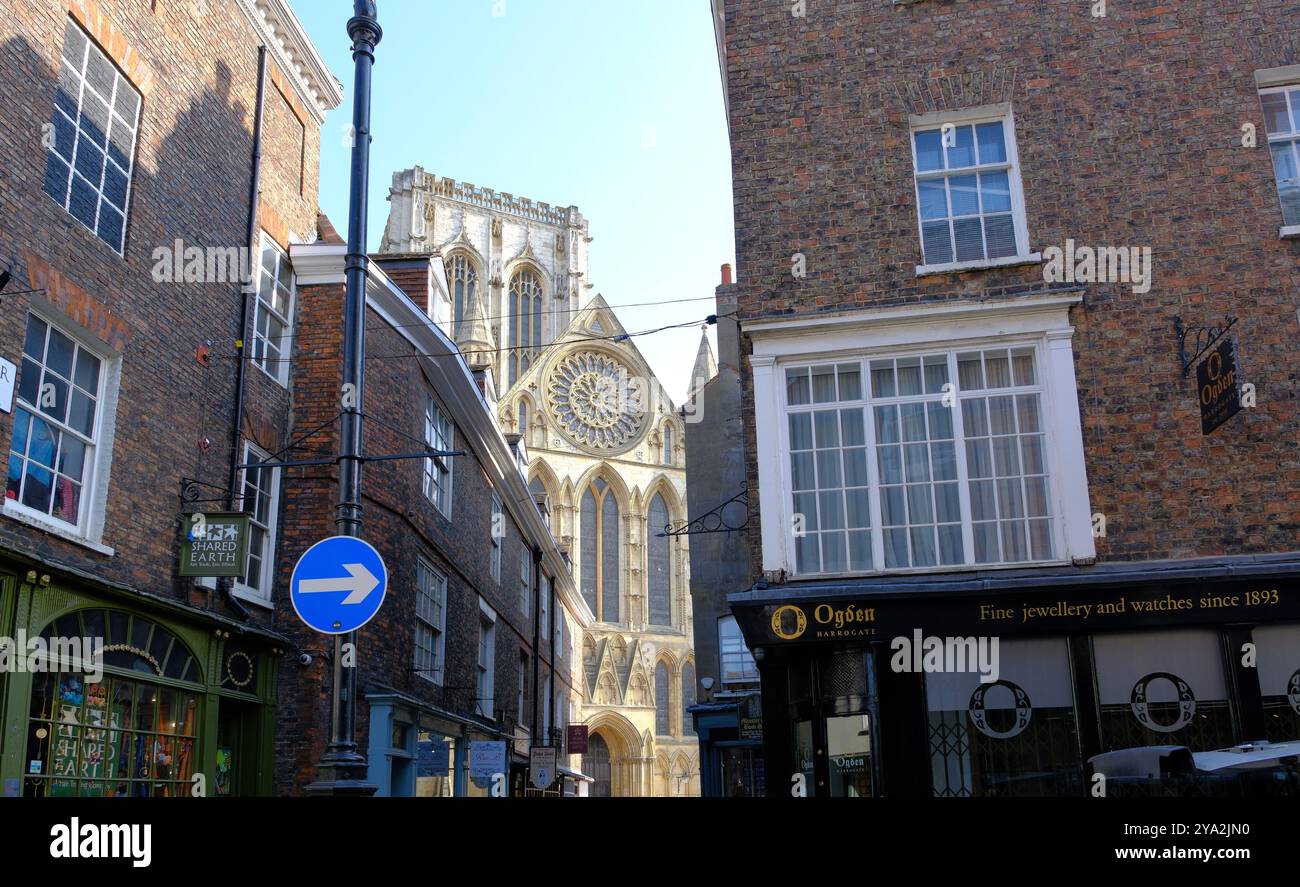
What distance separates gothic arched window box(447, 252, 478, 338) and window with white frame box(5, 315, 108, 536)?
52169mm

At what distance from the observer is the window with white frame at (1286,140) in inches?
473

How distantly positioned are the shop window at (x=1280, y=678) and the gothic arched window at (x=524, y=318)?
5223 cm

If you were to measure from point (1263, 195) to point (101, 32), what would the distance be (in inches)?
468

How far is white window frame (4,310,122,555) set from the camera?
10.3 m

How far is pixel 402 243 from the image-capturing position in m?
63.1

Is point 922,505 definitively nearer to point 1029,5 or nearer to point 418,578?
point 1029,5

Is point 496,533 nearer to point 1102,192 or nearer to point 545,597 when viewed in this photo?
point 545,597

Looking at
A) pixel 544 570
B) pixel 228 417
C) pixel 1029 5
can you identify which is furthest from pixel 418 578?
pixel 544 570

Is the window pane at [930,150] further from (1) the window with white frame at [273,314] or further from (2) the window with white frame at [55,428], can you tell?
(2) the window with white frame at [55,428]

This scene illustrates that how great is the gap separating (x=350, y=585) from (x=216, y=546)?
177 inches

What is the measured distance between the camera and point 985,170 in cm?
1257

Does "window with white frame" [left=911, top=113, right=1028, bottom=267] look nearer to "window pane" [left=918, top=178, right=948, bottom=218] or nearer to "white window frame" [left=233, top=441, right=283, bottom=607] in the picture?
"window pane" [left=918, top=178, right=948, bottom=218]

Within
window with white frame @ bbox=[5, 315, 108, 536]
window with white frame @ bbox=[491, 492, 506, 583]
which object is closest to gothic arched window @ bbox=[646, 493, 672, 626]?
window with white frame @ bbox=[491, 492, 506, 583]

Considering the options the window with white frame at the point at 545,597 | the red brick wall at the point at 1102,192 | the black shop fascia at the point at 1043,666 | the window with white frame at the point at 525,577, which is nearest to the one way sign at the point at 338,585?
the black shop fascia at the point at 1043,666
